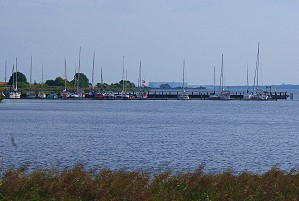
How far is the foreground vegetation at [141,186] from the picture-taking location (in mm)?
19094

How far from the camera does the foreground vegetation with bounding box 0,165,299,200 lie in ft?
62.6

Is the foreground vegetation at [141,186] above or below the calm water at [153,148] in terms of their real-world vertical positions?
above

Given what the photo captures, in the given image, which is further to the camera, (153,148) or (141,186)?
(153,148)

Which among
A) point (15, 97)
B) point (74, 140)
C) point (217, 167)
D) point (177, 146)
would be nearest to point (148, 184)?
point (217, 167)

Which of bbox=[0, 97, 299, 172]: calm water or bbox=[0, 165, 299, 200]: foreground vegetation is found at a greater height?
bbox=[0, 165, 299, 200]: foreground vegetation

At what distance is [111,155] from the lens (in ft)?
144

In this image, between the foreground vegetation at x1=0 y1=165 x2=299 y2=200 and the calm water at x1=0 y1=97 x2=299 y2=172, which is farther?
the calm water at x1=0 y1=97 x2=299 y2=172

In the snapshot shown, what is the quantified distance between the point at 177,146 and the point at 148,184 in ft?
103

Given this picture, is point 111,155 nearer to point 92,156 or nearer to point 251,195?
point 92,156

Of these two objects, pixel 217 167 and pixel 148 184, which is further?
pixel 217 167

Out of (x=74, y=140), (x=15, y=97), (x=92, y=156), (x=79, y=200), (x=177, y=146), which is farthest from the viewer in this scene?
(x=15, y=97)

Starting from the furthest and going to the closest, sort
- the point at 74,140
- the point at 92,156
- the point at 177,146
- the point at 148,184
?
the point at 74,140, the point at 177,146, the point at 92,156, the point at 148,184

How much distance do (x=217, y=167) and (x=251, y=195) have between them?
18.5m

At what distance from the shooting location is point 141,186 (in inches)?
789
